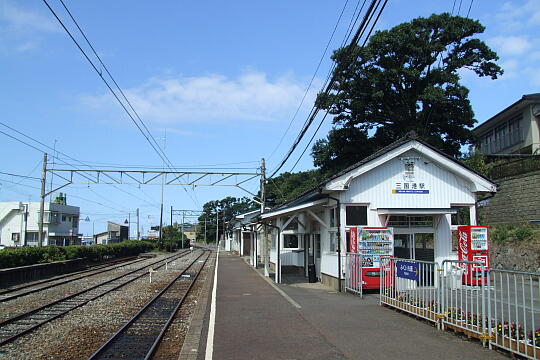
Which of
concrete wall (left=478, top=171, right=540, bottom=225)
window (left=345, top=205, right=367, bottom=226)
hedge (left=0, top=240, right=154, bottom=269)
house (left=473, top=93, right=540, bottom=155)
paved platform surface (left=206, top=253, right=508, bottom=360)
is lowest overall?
paved platform surface (left=206, top=253, right=508, bottom=360)

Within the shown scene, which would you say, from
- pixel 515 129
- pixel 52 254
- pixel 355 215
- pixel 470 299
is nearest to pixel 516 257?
pixel 355 215

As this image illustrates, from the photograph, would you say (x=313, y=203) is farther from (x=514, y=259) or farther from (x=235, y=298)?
(x=514, y=259)

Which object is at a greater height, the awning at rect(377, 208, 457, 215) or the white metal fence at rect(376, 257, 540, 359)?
the awning at rect(377, 208, 457, 215)

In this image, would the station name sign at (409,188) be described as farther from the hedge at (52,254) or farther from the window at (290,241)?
the hedge at (52,254)

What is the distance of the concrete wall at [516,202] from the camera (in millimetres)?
21453

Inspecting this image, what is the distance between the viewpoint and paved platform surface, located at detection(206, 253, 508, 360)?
22.7ft

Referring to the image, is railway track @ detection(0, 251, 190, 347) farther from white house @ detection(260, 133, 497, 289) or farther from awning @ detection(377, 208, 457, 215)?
awning @ detection(377, 208, 457, 215)

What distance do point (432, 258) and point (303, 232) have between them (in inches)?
264

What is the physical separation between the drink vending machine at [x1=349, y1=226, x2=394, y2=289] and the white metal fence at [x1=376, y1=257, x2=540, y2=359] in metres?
1.79

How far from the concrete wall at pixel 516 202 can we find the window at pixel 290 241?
35.9 ft

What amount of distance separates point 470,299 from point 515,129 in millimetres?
31285

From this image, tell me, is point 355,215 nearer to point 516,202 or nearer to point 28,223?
point 516,202

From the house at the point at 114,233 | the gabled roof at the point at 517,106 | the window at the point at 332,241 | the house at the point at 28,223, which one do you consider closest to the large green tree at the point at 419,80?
the gabled roof at the point at 517,106

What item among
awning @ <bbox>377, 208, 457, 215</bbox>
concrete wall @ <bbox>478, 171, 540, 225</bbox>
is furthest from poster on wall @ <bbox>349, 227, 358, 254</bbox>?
concrete wall @ <bbox>478, 171, 540, 225</bbox>
